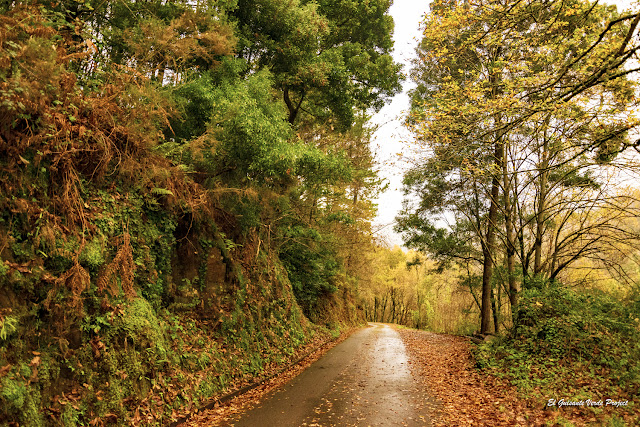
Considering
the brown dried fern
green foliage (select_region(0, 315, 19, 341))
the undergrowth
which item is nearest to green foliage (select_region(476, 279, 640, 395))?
the undergrowth

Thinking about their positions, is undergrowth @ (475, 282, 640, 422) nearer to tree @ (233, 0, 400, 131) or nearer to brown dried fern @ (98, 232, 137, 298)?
brown dried fern @ (98, 232, 137, 298)

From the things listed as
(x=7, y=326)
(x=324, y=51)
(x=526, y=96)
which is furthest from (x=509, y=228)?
(x=7, y=326)

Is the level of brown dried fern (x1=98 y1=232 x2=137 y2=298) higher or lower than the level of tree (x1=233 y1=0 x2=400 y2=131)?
lower

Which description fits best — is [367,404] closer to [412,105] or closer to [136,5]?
[136,5]

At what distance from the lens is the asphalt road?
20.2 feet

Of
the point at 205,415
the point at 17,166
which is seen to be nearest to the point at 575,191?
the point at 205,415

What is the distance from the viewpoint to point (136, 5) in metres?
9.43

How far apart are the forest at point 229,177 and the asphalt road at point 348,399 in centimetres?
125

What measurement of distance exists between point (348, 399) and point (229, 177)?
6.26 meters

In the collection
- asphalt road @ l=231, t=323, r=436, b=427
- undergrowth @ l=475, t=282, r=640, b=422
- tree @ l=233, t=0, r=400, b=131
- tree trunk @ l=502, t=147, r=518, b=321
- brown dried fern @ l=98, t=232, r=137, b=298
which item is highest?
tree @ l=233, t=0, r=400, b=131

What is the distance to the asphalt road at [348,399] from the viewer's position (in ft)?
20.2

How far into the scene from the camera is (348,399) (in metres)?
7.44

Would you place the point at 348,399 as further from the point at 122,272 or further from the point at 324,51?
the point at 324,51

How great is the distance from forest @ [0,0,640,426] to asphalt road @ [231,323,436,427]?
1.25 meters
